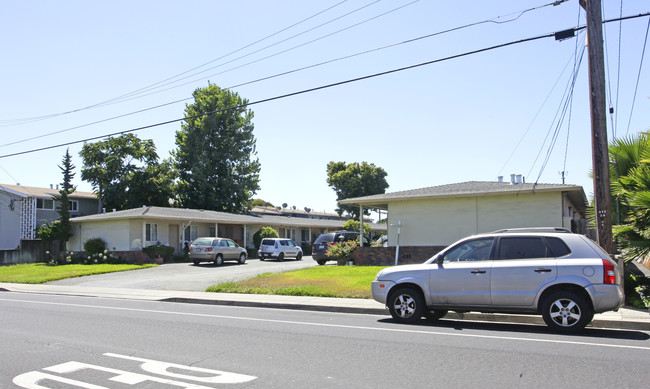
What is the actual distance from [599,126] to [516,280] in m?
4.40

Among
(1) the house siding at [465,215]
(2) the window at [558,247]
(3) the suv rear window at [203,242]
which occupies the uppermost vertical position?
(1) the house siding at [465,215]

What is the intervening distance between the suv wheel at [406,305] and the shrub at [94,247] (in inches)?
1048

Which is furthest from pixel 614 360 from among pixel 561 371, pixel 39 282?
pixel 39 282

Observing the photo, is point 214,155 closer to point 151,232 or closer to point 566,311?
point 151,232

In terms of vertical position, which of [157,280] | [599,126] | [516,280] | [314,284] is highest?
[599,126]

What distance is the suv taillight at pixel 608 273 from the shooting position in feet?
28.6

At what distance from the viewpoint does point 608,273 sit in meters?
8.74

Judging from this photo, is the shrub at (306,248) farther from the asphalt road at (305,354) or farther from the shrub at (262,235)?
the asphalt road at (305,354)

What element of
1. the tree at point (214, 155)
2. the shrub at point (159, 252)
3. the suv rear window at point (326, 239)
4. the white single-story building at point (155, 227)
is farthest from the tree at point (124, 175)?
the suv rear window at point (326, 239)

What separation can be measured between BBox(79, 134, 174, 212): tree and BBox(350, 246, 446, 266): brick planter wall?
106 feet

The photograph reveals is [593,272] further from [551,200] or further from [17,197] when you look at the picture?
[17,197]

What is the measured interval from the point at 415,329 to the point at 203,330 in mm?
3839

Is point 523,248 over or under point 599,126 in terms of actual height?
under

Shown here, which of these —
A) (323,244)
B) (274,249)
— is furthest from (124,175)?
(323,244)
